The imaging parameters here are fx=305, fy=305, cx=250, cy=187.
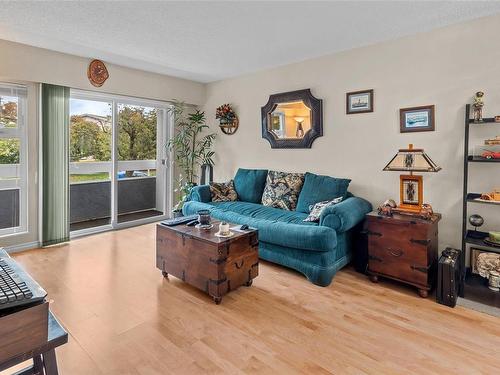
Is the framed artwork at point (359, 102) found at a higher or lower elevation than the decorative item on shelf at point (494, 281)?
higher

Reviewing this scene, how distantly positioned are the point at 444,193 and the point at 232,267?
2.15 meters

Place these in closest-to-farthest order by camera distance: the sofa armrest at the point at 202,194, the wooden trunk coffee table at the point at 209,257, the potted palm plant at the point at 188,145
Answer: the wooden trunk coffee table at the point at 209,257 → the sofa armrest at the point at 202,194 → the potted palm plant at the point at 188,145

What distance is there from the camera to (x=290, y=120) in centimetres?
410

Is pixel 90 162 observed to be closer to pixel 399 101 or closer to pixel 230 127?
pixel 230 127

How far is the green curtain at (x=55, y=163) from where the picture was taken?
12.0ft

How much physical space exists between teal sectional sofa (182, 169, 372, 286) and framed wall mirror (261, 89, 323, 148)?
55cm

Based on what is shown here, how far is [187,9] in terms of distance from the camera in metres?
2.56

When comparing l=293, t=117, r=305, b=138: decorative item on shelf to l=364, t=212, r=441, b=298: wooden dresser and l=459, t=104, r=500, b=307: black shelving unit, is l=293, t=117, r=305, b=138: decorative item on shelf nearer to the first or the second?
l=364, t=212, r=441, b=298: wooden dresser

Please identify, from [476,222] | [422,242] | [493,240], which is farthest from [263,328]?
[476,222]

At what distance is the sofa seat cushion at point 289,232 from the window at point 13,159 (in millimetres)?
2345

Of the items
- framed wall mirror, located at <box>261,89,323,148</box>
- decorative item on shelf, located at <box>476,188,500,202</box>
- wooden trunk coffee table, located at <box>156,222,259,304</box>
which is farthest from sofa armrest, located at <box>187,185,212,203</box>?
decorative item on shelf, located at <box>476,188,500,202</box>

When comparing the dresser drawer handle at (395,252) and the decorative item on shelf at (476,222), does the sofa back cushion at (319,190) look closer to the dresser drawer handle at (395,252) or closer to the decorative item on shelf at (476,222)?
the dresser drawer handle at (395,252)

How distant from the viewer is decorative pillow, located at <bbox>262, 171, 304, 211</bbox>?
3.76 meters

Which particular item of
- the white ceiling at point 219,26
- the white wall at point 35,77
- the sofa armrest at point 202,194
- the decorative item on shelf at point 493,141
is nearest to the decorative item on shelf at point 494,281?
the decorative item on shelf at point 493,141
